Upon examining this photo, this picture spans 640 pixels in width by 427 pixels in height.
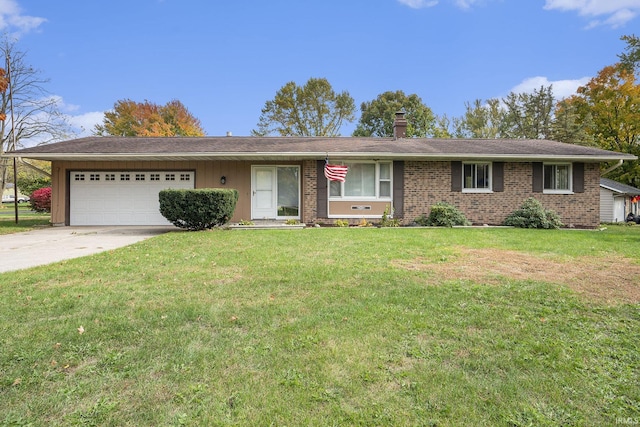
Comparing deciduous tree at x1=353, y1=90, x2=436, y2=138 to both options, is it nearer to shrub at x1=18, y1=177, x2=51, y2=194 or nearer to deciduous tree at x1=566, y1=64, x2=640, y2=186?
deciduous tree at x1=566, y1=64, x2=640, y2=186

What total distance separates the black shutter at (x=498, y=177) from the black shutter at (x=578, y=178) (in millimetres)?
2761

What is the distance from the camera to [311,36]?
18.4 metres

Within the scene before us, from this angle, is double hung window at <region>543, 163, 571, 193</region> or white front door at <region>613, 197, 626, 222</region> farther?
white front door at <region>613, 197, 626, 222</region>

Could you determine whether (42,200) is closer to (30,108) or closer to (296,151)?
(30,108)

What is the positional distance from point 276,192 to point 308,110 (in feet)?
66.2

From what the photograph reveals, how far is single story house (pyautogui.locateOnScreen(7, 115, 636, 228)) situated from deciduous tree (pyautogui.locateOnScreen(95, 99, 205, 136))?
19132 mm

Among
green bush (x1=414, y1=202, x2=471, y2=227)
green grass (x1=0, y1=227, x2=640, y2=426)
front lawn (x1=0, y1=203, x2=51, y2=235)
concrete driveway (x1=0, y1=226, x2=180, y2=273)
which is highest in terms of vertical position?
green bush (x1=414, y1=202, x2=471, y2=227)

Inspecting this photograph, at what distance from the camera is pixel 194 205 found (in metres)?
10.1

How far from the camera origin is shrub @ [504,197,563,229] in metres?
12.0

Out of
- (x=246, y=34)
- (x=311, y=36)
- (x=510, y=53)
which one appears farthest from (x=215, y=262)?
(x=510, y=53)

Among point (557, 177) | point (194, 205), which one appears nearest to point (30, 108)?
point (194, 205)

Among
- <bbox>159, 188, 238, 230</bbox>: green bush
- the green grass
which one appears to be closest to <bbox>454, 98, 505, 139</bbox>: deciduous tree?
<bbox>159, 188, 238, 230</bbox>: green bush

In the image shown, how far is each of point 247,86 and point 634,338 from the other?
955 inches

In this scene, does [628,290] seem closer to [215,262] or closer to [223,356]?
[223,356]
